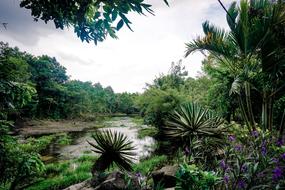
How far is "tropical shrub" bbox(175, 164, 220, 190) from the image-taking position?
9.53ft

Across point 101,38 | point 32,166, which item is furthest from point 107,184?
point 101,38

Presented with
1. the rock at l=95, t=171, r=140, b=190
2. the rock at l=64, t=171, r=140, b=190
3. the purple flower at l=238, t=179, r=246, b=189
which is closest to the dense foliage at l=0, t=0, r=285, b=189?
the purple flower at l=238, t=179, r=246, b=189

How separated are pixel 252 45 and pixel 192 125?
8.75 feet

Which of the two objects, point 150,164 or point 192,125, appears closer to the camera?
point 192,125

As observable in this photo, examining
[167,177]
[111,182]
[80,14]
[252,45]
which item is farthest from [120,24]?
[167,177]

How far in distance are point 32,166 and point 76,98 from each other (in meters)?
37.2

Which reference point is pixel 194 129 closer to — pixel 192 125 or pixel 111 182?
pixel 192 125

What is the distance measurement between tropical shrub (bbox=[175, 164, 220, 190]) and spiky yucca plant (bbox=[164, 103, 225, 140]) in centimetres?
225

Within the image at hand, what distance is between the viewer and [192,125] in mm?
5398

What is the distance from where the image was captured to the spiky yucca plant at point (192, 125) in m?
5.32

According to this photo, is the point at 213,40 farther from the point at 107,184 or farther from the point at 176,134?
the point at 107,184

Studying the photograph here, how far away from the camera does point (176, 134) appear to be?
5.32 metres

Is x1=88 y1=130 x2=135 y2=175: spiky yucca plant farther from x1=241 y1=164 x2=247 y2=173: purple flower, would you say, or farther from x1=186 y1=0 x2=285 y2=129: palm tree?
x1=186 y1=0 x2=285 y2=129: palm tree

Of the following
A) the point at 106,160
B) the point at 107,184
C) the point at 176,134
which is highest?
the point at 176,134
